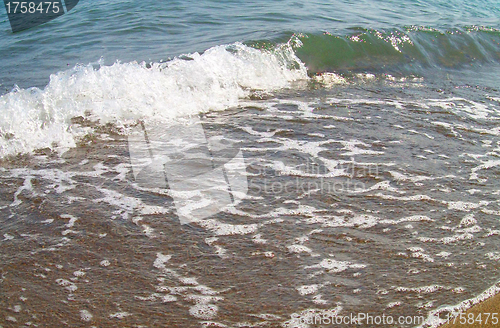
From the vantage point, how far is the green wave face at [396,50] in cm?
820

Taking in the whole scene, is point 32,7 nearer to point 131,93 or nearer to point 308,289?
point 131,93

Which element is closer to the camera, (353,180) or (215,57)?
(353,180)

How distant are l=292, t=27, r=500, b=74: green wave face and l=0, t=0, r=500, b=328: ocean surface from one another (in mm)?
58

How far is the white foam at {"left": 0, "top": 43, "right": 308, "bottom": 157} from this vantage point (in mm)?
5016

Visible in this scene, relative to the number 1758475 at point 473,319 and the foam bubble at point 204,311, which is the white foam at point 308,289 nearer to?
the foam bubble at point 204,311

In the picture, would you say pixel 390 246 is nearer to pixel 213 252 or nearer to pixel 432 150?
pixel 213 252

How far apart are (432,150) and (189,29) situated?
20.1 ft

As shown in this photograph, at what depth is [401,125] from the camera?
18.0 feet

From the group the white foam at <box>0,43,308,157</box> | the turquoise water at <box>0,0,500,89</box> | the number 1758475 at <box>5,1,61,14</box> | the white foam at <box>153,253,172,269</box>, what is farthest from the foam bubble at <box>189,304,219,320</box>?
the number 1758475 at <box>5,1,61,14</box>

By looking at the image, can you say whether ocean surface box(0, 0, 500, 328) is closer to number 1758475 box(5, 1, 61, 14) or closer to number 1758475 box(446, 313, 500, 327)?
number 1758475 box(446, 313, 500, 327)

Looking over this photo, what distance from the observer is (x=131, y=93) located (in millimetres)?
5961

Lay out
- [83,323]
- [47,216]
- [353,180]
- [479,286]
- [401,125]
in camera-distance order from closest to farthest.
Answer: [83,323], [479,286], [47,216], [353,180], [401,125]

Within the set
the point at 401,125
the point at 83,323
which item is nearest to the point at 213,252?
the point at 83,323

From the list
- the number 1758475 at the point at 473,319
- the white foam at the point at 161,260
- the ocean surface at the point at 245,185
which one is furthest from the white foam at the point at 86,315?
the number 1758475 at the point at 473,319
